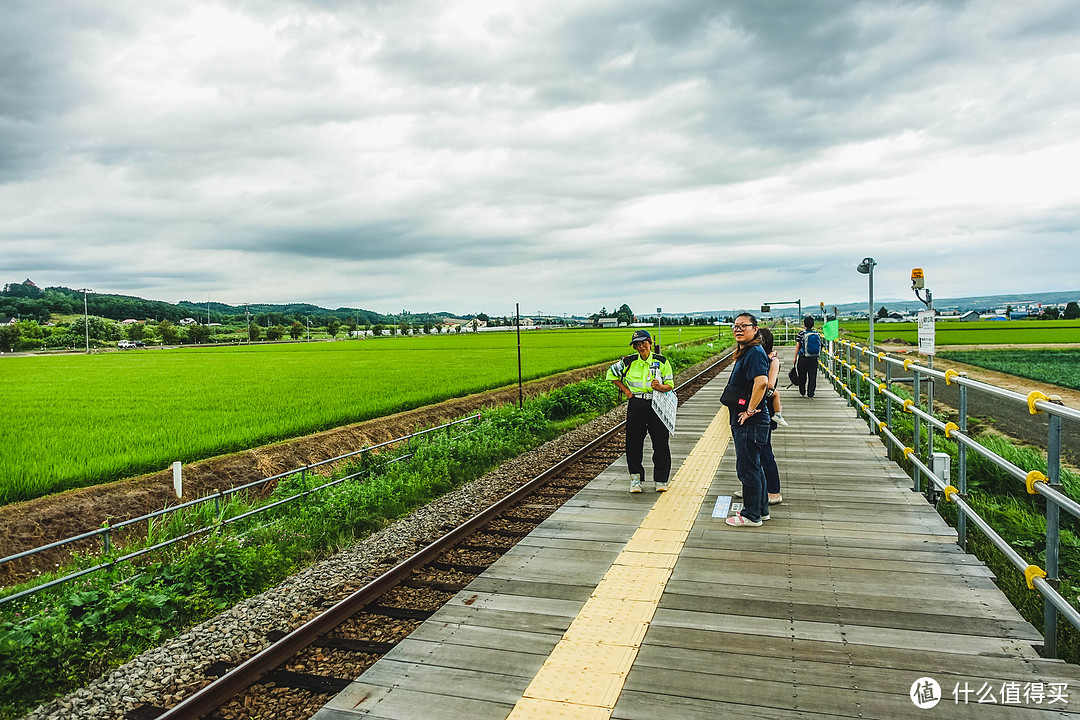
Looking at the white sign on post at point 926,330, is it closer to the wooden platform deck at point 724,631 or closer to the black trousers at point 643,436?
the wooden platform deck at point 724,631

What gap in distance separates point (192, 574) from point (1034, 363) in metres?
40.3

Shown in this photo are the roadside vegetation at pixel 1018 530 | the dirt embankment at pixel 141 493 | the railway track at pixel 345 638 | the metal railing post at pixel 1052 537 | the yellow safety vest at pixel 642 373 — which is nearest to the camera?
the metal railing post at pixel 1052 537

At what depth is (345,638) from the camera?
13.6 feet

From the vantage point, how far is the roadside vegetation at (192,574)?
423 cm

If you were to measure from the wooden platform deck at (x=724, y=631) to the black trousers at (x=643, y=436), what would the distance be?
83 cm

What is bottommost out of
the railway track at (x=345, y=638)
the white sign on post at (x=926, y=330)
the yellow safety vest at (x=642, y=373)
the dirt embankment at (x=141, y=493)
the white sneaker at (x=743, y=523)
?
the dirt embankment at (x=141, y=493)

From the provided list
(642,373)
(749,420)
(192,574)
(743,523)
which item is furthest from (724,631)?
(192,574)

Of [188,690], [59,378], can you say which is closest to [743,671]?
[188,690]

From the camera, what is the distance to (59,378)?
92.7 ft

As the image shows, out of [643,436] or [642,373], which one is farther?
[643,436]

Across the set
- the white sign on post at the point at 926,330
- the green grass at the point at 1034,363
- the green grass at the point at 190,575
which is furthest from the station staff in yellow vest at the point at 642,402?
the green grass at the point at 1034,363

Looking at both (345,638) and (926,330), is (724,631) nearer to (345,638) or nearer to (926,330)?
(345,638)

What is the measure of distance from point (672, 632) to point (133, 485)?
9.79 meters

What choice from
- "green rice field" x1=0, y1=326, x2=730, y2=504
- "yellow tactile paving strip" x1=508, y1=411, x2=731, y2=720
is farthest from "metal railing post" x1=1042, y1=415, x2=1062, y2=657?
"green rice field" x1=0, y1=326, x2=730, y2=504
